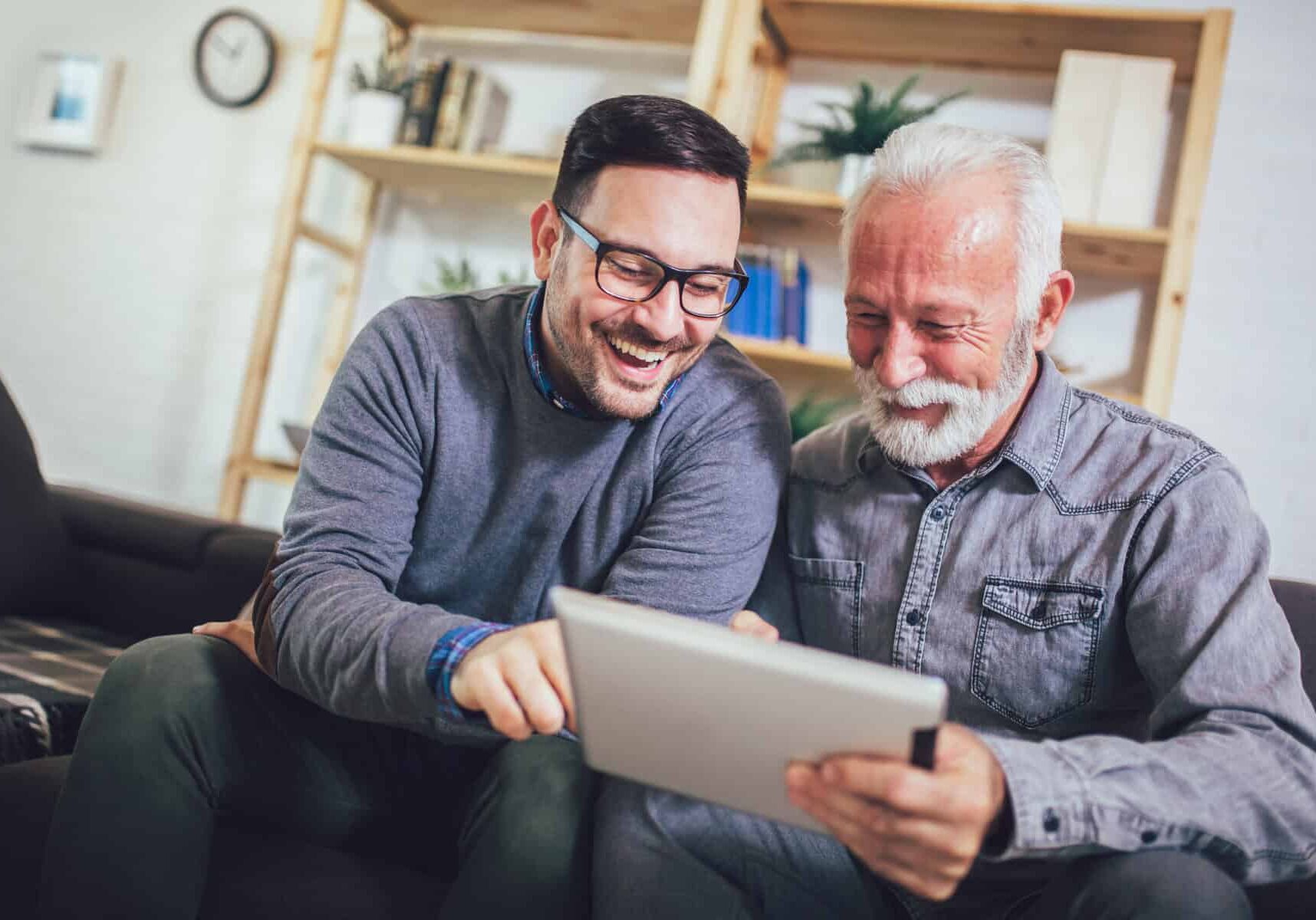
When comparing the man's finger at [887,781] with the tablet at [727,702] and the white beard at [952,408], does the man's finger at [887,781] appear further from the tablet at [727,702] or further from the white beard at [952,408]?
the white beard at [952,408]

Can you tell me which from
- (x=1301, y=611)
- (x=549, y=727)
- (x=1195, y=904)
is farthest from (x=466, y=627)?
(x=1301, y=611)

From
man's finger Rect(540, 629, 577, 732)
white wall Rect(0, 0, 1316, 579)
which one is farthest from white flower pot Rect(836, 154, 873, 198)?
man's finger Rect(540, 629, 577, 732)

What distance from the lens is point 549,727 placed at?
0.94 meters

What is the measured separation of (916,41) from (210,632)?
2058mm

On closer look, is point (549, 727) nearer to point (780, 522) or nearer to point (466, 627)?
point (466, 627)

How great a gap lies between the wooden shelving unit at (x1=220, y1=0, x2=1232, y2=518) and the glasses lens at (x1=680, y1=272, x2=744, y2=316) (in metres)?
1.18

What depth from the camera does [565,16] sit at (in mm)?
2877

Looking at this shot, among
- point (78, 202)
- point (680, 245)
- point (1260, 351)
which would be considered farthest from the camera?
point (78, 202)

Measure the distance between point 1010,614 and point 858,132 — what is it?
150 centimetres

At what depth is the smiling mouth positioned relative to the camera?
129 centimetres

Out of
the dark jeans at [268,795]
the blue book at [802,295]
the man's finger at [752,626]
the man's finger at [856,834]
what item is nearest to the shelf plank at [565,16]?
the blue book at [802,295]

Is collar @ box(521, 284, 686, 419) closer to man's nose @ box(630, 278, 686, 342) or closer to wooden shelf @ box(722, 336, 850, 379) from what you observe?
man's nose @ box(630, 278, 686, 342)

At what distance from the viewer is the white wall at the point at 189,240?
9.54ft

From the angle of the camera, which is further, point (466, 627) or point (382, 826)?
point (382, 826)
